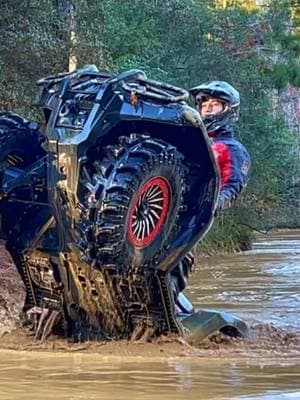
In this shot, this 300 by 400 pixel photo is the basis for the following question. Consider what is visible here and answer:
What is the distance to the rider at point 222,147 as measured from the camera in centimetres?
980

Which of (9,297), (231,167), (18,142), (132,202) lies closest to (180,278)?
(231,167)

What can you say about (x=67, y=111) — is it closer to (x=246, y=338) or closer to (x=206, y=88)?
(x=206, y=88)

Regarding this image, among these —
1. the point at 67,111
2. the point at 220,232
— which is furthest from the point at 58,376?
the point at 220,232

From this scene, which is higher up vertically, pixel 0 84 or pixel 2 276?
pixel 0 84

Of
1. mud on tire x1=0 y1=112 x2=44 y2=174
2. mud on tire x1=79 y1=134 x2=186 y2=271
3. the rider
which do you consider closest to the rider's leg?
the rider

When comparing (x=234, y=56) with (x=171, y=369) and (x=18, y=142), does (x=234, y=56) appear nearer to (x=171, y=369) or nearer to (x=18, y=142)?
(x=18, y=142)

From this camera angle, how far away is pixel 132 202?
881 cm

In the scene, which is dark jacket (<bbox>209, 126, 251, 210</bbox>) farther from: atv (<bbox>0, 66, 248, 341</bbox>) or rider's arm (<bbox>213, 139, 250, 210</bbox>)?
atv (<bbox>0, 66, 248, 341</bbox>)

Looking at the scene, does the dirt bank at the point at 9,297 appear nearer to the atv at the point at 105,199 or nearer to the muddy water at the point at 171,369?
the atv at the point at 105,199

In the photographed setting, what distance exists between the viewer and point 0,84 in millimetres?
17672

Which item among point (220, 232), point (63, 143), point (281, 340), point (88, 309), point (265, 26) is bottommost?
point (220, 232)

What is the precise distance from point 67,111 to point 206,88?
1.70 m

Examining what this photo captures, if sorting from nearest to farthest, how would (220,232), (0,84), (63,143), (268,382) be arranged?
(268,382)
(63,143)
(0,84)
(220,232)

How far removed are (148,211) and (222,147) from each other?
3.79ft
